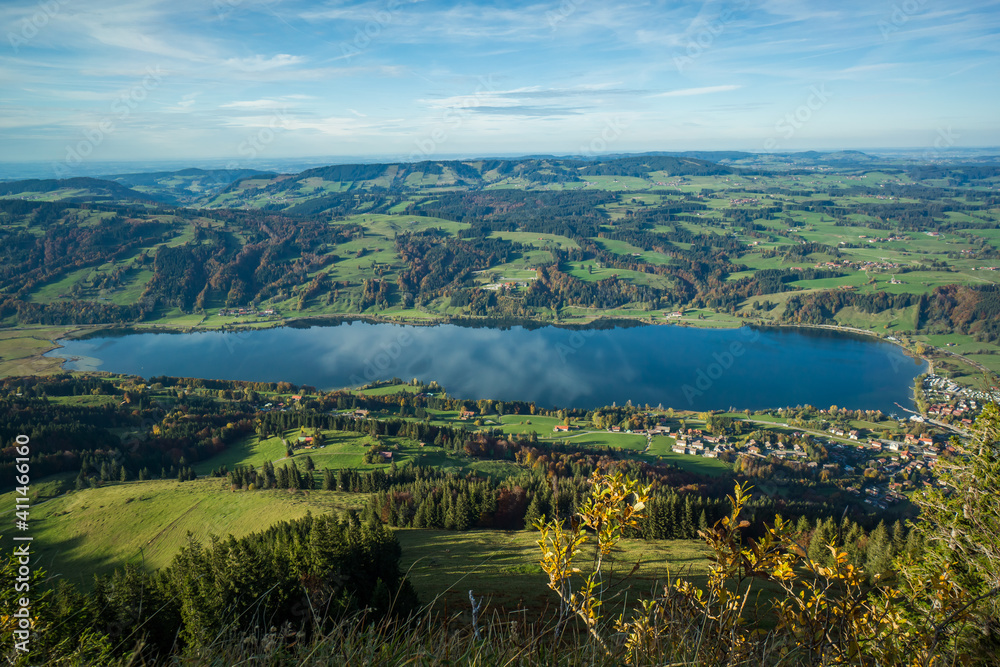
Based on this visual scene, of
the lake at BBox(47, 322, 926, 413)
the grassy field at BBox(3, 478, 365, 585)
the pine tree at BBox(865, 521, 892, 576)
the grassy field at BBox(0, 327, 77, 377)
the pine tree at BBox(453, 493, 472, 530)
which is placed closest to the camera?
the pine tree at BBox(865, 521, 892, 576)

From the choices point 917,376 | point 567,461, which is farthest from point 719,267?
point 567,461

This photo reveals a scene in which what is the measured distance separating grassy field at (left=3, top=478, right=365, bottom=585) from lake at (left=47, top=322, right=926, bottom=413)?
147ft

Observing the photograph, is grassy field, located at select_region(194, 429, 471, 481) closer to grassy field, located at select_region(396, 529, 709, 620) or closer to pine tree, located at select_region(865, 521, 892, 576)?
grassy field, located at select_region(396, 529, 709, 620)

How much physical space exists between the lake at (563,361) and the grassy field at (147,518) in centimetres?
4467

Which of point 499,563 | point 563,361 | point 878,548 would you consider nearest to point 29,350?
point 563,361

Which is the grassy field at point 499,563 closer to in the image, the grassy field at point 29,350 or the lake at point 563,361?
the lake at point 563,361

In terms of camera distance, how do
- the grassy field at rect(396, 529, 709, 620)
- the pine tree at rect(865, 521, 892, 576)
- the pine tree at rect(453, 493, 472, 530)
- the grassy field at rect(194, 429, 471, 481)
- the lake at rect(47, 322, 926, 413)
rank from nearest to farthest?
1. the grassy field at rect(396, 529, 709, 620)
2. the pine tree at rect(865, 521, 892, 576)
3. the pine tree at rect(453, 493, 472, 530)
4. the grassy field at rect(194, 429, 471, 481)
5. the lake at rect(47, 322, 926, 413)

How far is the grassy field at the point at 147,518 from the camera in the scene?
31734 millimetres

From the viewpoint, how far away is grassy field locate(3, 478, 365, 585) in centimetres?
3173

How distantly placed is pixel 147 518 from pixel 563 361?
6974 cm

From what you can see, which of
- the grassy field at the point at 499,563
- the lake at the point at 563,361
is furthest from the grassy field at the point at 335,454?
the lake at the point at 563,361

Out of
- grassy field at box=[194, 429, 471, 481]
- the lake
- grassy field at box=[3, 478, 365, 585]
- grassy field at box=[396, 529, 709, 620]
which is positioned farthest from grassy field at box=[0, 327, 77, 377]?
grassy field at box=[396, 529, 709, 620]

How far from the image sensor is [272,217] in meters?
196

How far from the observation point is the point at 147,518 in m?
35.6
